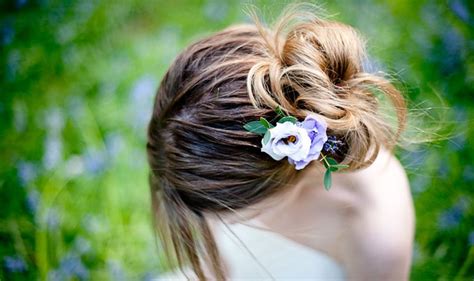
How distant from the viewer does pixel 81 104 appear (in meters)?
2.23

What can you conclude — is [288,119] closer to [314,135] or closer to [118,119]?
[314,135]

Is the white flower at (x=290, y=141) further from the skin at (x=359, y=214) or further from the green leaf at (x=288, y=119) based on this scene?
the skin at (x=359, y=214)

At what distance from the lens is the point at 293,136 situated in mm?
1056

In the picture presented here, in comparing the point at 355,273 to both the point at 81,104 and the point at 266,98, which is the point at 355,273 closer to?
the point at 266,98

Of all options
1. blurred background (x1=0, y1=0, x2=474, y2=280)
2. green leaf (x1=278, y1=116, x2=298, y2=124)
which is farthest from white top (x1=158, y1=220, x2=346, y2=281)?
green leaf (x1=278, y1=116, x2=298, y2=124)

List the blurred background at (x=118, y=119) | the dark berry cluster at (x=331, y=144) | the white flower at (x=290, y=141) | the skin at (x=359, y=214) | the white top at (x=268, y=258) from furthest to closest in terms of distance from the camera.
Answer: the blurred background at (x=118, y=119), the white top at (x=268, y=258), the skin at (x=359, y=214), the dark berry cluster at (x=331, y=144), the white flower at (x=290, y=141)

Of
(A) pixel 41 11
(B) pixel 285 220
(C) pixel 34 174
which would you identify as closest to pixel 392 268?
(B) pixel 285 220

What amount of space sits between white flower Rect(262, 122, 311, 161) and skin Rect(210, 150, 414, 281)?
246 mm

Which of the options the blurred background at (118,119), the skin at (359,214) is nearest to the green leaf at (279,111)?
the skin at (359,214)

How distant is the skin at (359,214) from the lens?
133cm

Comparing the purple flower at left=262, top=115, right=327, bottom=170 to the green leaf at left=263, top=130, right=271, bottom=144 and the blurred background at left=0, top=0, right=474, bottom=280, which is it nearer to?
the green leaf at left=263, top=130, right=271, bottom=144

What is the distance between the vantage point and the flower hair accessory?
1.03m

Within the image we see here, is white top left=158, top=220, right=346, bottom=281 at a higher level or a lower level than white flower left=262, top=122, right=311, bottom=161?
lower

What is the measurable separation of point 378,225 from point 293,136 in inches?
15.3
